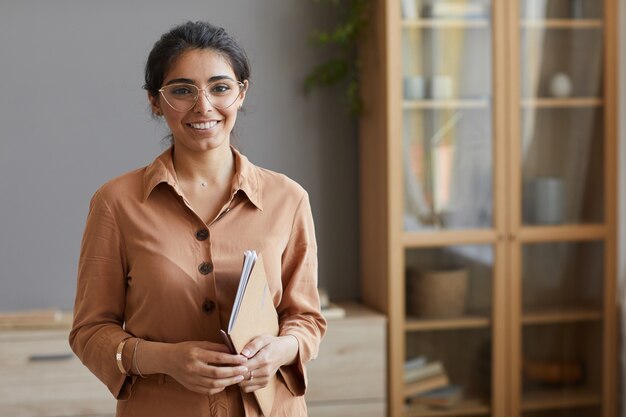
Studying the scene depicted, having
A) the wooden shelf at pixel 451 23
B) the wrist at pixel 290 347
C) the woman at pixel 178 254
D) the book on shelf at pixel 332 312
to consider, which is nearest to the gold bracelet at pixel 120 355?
the woman at pixel 178 254

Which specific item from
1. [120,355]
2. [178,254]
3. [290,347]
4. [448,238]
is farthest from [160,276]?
[448,238]

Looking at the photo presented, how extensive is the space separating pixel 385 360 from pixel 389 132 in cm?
81

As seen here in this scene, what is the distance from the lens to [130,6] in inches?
129

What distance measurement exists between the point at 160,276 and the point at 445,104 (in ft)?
6.02

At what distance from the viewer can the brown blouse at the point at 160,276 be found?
1.55 m

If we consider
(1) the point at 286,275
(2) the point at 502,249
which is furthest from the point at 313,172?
(1) the point at 286,275

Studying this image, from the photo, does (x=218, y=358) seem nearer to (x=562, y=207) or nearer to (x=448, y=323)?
(x=448, y=323)

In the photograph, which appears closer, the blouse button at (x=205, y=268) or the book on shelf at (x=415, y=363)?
the blouse button at (x=205, y=268)

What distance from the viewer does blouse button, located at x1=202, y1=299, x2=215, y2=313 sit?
155 cm

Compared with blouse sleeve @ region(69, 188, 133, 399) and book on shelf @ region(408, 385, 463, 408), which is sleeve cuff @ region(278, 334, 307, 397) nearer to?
blouse sleeve @ region(69, 188, 133, 399)

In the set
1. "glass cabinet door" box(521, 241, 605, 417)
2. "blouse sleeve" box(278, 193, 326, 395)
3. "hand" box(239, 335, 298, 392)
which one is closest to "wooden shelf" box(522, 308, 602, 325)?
"glass cabinet door" box(521, 241, 605, 417)

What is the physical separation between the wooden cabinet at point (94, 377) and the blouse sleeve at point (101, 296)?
4.71 ft

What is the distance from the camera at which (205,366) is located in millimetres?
1467

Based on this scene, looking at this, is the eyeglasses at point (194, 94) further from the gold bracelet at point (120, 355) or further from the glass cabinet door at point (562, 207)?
the glass cabinet door at point (562, 207)
